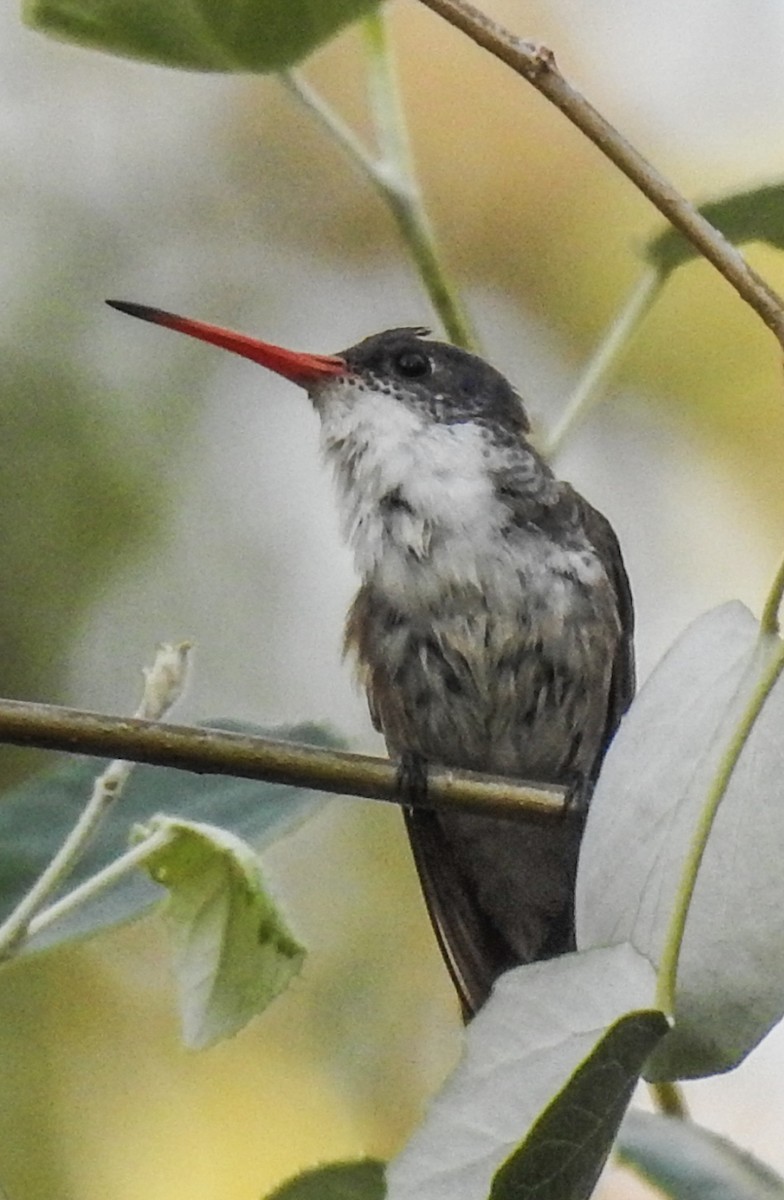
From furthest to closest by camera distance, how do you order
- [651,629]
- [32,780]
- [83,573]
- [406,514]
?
[83,573] → [651,629] → [406,514] → [32,780]

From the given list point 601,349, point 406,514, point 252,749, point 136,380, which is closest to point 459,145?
point 136,380

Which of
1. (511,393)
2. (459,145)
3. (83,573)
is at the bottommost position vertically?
(83,573)

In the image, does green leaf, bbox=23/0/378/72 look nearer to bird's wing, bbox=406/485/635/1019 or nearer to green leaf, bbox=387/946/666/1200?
green leaf, bbox=387/946/666/1200

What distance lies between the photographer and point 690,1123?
807 mm

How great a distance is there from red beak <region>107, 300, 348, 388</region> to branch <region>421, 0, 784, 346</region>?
478 mm

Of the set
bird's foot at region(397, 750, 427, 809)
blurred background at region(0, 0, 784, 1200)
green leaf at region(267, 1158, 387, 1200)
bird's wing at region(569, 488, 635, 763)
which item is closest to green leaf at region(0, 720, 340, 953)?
bird's foot at region(397, 750, 427, 809)

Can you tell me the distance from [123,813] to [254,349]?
415 mm

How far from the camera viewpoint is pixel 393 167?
0.95 metres

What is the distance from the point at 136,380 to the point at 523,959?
3.66 ft

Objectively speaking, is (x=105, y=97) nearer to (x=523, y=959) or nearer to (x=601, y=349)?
(x=523, y=959)

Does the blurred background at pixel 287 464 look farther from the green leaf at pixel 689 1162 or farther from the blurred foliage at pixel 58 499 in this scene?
the green leaf at pixel 689 1162

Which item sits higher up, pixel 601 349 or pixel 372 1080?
pixel 601 349

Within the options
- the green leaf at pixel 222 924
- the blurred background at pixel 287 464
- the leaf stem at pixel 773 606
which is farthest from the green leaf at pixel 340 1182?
the blurred background at pixel 287 464

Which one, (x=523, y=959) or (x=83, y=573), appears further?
(x=83, y=573)
